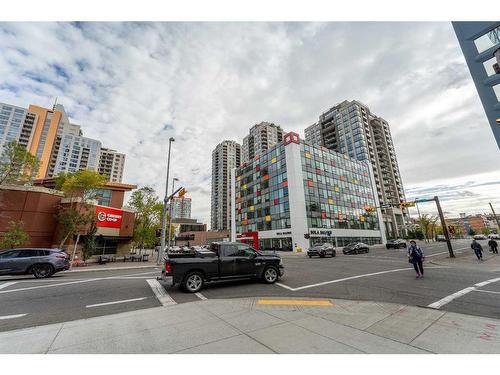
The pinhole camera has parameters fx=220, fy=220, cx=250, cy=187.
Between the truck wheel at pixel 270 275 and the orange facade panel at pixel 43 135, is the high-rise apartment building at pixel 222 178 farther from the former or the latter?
the truck wheel at pixel 270 275

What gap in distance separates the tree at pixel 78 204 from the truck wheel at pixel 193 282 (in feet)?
63.8

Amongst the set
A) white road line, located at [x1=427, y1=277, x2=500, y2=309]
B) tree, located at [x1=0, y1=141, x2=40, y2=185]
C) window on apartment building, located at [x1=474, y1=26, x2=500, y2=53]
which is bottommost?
white road line, located at [x1=427, y1=277, x2=500, y2=309]

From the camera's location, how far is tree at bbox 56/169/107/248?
21.5 meters

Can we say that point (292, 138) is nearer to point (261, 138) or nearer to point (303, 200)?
point (303, 200)

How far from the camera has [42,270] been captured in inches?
505

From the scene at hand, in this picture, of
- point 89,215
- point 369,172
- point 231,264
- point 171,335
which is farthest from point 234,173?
point 171,335

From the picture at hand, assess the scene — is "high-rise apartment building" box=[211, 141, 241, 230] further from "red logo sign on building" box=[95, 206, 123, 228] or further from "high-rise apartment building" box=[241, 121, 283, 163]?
"red logo sign on building" box=[95, 206, 123, 228]

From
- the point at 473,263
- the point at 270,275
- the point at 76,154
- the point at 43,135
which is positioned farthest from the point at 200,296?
the point at 43,135

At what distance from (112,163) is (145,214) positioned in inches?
3879

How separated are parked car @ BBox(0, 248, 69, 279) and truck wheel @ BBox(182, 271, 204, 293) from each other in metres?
10.3

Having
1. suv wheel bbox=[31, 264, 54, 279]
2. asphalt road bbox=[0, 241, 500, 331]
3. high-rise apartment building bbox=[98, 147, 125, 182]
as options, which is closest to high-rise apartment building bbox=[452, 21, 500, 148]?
asphalt road bbox=[0, 241, 500, 331]

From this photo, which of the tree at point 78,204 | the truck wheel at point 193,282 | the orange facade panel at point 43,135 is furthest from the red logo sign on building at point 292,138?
the orange facade panel at point 43,135

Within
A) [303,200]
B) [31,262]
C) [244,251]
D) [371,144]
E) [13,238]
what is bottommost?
[31,262]

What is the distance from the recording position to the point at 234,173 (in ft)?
232
